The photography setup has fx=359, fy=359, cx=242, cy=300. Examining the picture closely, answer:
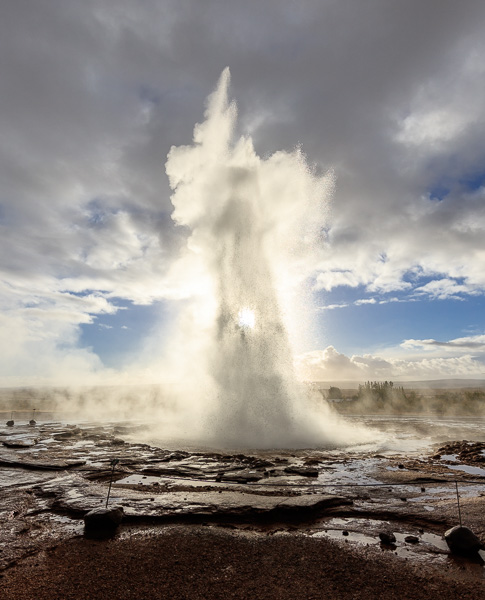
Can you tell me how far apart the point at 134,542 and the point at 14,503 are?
15.9ft

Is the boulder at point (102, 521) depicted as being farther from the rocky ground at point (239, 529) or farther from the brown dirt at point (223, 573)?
the brown dirt at point (223, 573)

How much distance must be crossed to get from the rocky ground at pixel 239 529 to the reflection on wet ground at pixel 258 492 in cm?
4

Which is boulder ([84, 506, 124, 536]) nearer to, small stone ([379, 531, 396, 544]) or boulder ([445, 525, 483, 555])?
small stone ([379, 531, 396, 544])

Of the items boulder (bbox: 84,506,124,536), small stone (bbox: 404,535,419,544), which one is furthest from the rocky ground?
boulder (bbox: 84,506,124,536)

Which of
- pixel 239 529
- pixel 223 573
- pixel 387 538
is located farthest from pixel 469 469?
pixel 223 573

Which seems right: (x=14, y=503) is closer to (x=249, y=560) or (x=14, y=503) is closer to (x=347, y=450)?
(x=249, y=560)

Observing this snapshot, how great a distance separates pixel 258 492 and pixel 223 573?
15.7ft

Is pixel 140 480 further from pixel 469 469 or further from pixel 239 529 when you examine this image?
pixel 469 469

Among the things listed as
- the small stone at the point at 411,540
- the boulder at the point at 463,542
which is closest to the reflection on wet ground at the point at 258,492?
the small stone at the point at 411,540

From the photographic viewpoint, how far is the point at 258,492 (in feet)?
34.8

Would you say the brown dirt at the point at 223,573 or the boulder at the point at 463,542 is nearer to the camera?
the brown dirt at the point at 223,573

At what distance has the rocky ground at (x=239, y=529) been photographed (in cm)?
567

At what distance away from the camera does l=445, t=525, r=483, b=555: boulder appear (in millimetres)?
6680

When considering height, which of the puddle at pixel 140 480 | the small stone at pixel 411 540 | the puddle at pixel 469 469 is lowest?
the small stone at pixel 411 540
